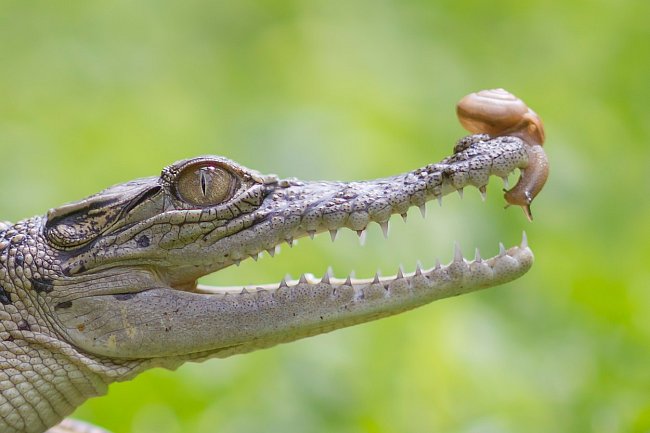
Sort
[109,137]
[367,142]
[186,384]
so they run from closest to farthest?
[186,384] < [367,142] < [109,137]

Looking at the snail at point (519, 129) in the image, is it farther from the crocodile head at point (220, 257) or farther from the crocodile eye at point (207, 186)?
the crocodile eye at point (207, 186)

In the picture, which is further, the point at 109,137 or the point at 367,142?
the point at 109,137

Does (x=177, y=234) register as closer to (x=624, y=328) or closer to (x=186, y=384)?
(x=186, y=384)

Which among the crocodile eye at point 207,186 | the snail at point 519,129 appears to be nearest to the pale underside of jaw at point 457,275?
the snail at point 519,129

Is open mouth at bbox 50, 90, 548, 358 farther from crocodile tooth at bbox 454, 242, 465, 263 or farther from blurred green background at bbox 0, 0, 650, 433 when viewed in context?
blurred green background at bbox 0, 0, 650, 433

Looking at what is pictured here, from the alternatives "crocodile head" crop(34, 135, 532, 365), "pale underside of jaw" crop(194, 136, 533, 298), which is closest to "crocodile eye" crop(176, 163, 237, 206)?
"crocodile head" crop(34, 135, 532, 365)

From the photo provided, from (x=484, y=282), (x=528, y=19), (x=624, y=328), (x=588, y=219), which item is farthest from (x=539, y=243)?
(x=528, y=19)

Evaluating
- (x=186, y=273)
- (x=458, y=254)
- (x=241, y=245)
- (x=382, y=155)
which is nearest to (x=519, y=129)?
(x=458, y=254)
